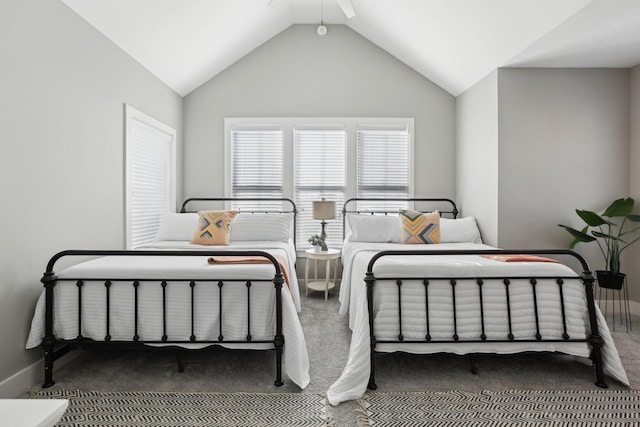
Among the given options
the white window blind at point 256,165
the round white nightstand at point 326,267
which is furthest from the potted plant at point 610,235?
the white window blind at point 256,165

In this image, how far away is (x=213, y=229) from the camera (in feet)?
11.3

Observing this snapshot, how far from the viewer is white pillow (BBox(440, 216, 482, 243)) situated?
143 inches

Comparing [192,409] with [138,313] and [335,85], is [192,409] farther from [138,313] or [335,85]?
[335,85]

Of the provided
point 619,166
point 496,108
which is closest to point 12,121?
point 496,108

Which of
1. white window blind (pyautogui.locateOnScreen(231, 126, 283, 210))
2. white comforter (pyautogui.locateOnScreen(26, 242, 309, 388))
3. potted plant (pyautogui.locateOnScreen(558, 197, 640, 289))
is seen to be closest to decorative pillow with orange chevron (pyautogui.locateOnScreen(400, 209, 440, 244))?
potted plant (pyautogui.locateOnScreen(558, 197, 640, 289))

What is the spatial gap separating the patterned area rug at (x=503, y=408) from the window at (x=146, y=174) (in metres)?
2.58

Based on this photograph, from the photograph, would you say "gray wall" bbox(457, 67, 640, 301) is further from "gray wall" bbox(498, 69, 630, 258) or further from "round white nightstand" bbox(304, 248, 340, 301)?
"round white nightstand" bbox(304, 248, 340, 301)

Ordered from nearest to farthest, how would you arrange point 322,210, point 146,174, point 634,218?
point 634,218, point 146,174, point 322,210

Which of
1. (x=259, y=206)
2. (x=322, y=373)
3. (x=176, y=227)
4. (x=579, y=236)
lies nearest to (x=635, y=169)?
(x=579, y=236)

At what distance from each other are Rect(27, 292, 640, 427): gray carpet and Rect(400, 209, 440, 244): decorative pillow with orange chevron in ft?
4.70

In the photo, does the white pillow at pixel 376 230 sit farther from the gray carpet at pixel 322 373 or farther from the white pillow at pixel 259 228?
the gray carpet at pixel 322 373

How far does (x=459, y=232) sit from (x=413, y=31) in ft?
6.88

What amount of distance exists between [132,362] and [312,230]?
8.19 feet

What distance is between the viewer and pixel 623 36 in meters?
2.73
